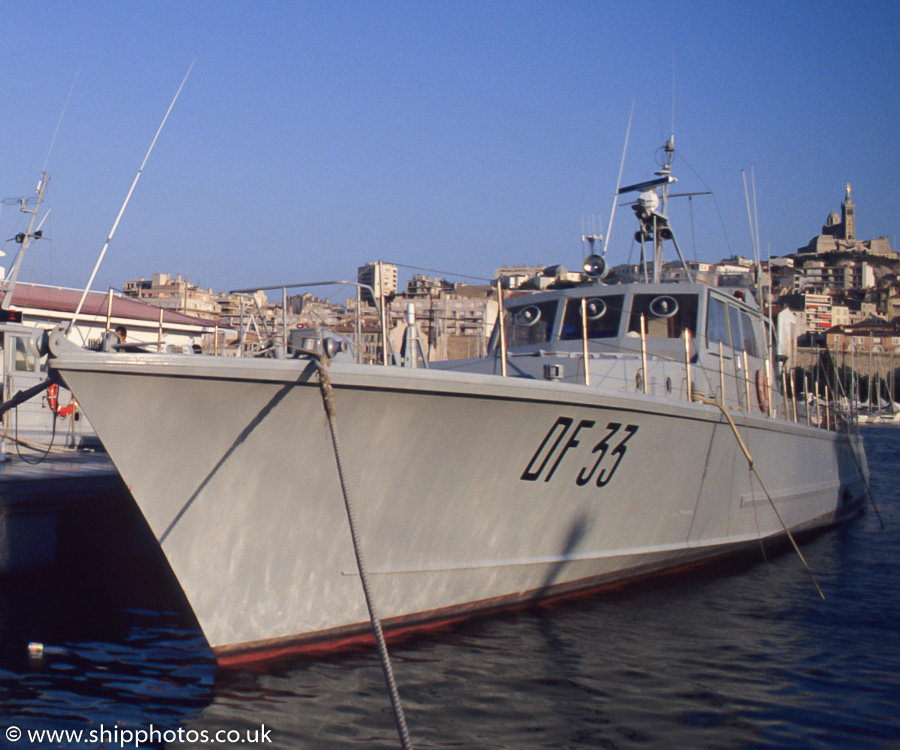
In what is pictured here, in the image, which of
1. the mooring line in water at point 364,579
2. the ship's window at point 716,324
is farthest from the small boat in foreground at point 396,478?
the ship's window at point 716,324

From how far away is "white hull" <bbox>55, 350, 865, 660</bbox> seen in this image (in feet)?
15.5

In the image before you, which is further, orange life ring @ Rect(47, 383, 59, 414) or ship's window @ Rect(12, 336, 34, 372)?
ship's window @ Rect(12, 336, 34, 372)

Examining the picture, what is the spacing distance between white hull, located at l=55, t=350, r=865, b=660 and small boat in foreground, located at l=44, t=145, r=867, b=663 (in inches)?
0.5

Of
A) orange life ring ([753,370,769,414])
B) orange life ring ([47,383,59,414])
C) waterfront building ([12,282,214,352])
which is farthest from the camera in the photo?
waterfront building ([12,282,214,352])

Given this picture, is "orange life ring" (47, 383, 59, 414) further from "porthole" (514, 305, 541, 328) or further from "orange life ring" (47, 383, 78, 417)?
"porthole" (514, 305, 541, 328)

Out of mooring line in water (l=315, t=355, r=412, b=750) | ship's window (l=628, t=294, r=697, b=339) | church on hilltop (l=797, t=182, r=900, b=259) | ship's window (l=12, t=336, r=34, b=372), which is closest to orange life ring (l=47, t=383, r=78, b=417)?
ship's window (l=12, t=336, r=34, b=372)

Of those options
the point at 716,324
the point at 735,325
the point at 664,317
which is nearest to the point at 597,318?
the point at 664,317

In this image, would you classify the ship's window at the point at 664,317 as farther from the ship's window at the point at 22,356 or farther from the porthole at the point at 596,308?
the ship's window at the point at 22,356

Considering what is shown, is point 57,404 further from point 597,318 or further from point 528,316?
point 597,318

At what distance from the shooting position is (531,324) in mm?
8805

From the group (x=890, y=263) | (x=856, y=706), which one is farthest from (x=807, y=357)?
(x=856, y=706)

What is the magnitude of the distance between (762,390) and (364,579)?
7.07 metres

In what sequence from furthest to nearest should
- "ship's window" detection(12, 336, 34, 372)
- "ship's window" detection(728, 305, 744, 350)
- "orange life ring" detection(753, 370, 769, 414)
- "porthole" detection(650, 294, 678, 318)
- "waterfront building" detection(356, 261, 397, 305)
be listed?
"ship's window" detection(12, 336, 34, 372) < "orange life ring" detection(753, 370, 769, 414) < "ship's window" detection(728, 305, 744, 350) < "porthole" detection(650, 294, 678, 318) < "waterfront building" detection(356, 261, 397, 305)

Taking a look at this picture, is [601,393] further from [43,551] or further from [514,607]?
[43,551]
